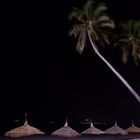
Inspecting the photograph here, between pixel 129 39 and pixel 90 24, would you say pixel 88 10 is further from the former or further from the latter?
pixel 129 39

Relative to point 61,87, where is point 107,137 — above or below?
below

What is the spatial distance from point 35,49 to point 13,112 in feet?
39.8

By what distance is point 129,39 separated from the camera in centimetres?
4562

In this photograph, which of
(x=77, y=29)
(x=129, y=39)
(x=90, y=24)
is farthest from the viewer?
(x=129, y=39)

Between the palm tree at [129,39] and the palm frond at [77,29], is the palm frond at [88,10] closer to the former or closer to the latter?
the palm frond at [77,29]

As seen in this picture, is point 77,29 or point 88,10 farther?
point 88,10

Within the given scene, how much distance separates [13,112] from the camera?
6284 cm

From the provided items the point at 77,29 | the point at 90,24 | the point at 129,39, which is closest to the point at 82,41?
the point at 77,29

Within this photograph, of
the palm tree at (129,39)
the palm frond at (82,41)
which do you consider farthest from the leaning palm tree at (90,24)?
the palm tree at (129,39)

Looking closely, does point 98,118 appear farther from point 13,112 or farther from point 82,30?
point 82,30

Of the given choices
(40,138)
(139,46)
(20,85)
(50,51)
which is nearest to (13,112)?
(20,85)

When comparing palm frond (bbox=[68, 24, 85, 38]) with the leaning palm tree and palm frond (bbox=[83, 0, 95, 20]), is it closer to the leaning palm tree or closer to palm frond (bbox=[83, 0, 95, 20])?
the leaning palm tree

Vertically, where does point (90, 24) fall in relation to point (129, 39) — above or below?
above

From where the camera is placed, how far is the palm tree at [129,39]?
45375mm
